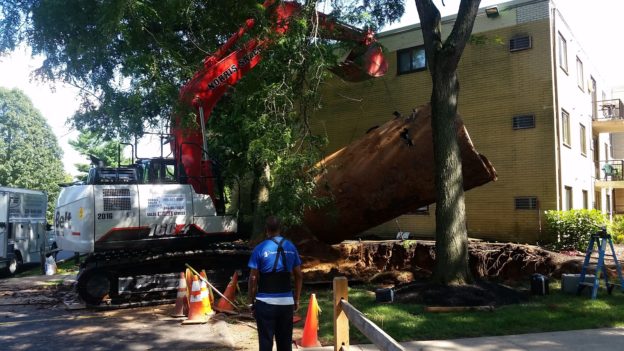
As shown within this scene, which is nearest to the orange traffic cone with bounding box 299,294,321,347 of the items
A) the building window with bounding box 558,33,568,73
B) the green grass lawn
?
the green grass lawn

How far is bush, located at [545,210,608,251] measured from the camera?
14406 millimetres

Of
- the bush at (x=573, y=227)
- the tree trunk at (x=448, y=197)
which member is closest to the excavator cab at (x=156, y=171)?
the tree trunk at (x=448, y=197)

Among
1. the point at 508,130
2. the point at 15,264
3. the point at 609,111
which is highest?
the point at 609,111

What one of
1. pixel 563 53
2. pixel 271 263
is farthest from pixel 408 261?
pixel 563 53

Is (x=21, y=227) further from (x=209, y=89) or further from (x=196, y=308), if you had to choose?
(x=196, y=308)

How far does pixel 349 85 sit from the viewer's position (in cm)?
2006

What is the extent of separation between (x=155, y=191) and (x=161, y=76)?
211cm

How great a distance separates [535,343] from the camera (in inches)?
236

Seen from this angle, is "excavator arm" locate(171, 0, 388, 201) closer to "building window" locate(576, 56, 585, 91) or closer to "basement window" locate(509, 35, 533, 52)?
"basement window" locate(509, 35, 533, 52)

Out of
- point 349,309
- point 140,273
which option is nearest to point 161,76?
point 140,273

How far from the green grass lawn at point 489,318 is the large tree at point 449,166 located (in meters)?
0.97

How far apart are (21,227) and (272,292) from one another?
1580 centimetres

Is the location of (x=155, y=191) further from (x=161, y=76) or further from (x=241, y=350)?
(x=241, y=350)

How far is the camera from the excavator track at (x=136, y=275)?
29.7ft
